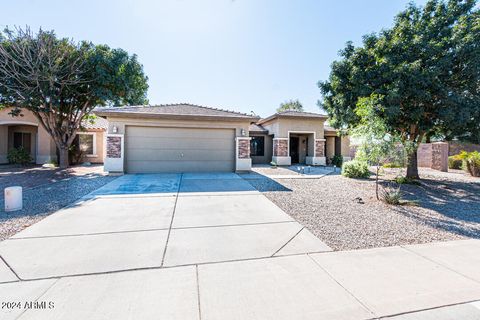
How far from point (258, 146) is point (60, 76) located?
14.2 metres

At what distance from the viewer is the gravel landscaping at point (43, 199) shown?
4914 mm

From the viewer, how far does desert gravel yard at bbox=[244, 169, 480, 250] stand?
4559mm

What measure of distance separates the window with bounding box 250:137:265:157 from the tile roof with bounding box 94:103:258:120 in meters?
6.71

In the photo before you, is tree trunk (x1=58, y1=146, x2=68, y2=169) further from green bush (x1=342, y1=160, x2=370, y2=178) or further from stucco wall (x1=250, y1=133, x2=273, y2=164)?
green bush (x1=342, y1=160, x2=370, y2=178)

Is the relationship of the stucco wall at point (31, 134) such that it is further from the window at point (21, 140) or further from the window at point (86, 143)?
the window at point (86, 143)

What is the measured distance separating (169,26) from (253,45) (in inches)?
188

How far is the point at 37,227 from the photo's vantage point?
469cm

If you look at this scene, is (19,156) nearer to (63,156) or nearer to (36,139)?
(36,139)

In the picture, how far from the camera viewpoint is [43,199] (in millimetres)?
6926

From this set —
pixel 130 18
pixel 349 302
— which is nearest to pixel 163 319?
pixel 349 302

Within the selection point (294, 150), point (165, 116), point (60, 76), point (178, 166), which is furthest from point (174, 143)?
point (294, 150)

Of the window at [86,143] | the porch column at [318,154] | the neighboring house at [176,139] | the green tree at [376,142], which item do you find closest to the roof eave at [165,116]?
the neighboring house at [176,139]

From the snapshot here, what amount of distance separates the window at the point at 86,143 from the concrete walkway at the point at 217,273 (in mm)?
14929

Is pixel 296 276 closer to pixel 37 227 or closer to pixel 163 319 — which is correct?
pixel 163 319
